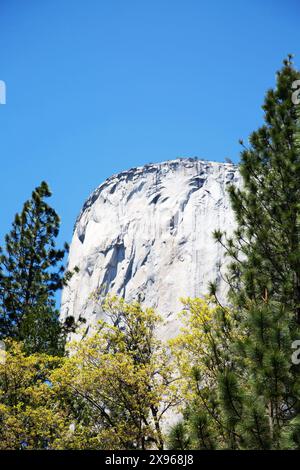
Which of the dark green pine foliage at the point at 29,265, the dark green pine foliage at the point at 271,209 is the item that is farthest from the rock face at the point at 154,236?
the dark green pine foliage at the point at 271,209

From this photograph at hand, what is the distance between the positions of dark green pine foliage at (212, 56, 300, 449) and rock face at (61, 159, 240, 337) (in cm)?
4723

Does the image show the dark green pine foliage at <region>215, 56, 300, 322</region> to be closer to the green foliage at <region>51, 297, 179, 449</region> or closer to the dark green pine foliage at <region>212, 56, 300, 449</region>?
the dark green pine foliage at <region>212, 56, 300, 449</region>

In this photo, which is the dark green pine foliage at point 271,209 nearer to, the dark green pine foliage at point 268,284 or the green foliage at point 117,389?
the dark green pine foliage at point 268,284

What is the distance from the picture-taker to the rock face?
2537 inches

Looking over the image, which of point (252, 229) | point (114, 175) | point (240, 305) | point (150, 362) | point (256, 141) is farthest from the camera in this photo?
point (114, 175)

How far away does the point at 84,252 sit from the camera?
7694 centimetres

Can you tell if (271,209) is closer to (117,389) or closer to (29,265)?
(117,389)

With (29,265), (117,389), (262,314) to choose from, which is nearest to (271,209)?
(262,314)

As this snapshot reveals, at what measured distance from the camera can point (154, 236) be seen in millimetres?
70375

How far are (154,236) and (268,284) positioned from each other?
60.8 meters

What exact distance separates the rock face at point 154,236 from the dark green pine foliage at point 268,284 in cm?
4723
